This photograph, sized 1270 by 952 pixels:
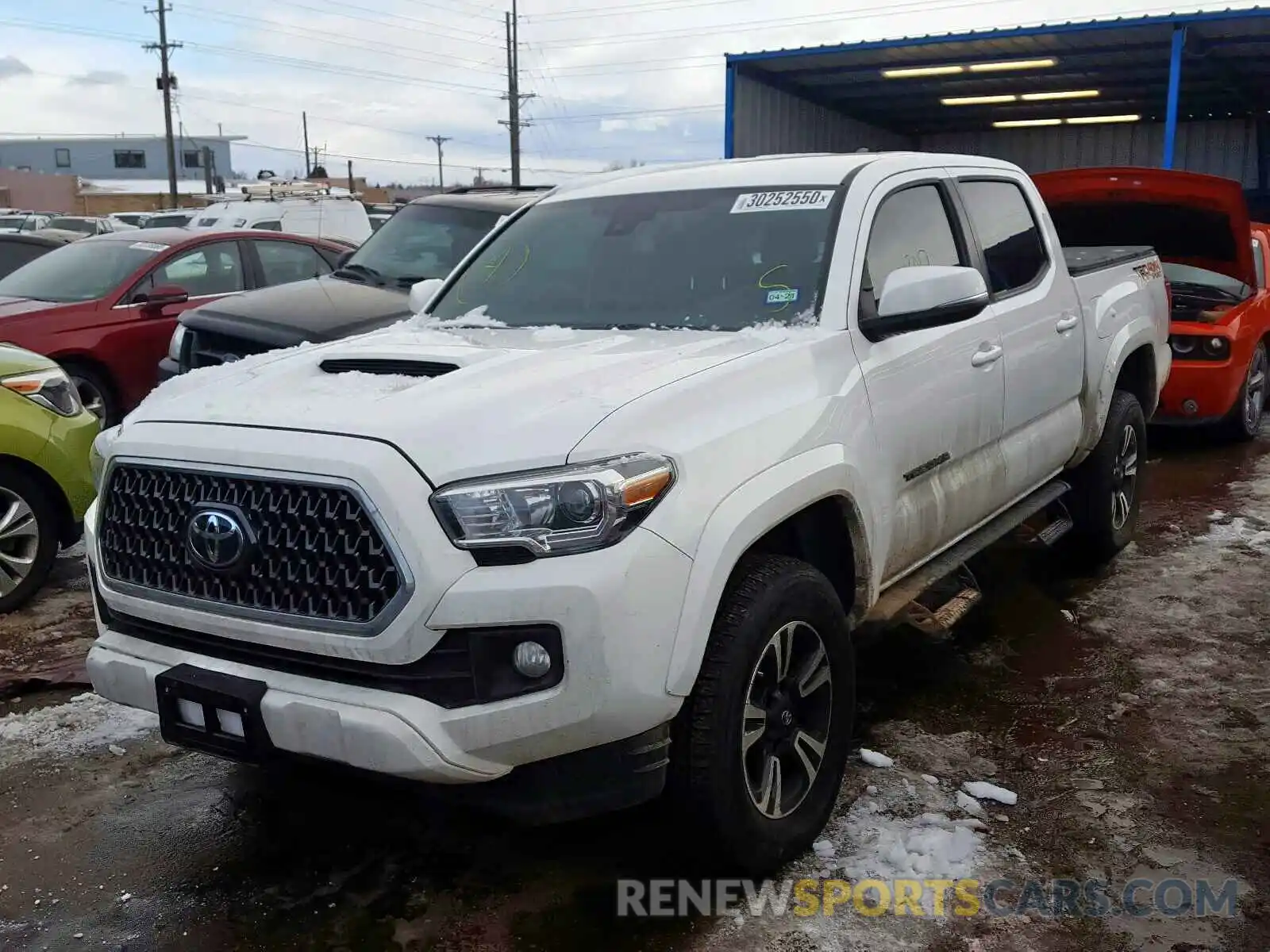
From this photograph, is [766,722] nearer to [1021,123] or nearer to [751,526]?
[751,526]

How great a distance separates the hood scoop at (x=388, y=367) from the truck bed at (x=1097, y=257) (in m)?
3.32

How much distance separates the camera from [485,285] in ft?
14.5

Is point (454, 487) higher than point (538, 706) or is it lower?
higher

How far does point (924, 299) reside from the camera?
3609 millimetres

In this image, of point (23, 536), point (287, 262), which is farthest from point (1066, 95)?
point (23, 536)

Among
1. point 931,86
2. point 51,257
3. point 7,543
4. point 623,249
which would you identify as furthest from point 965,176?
point 931,86

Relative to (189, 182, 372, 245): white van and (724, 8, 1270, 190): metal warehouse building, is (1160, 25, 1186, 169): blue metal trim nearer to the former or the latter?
(724, 8, 1270, 190): metal warehouse building

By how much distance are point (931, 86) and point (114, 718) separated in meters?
16.2

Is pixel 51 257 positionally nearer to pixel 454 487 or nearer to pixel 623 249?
pixel 623 249

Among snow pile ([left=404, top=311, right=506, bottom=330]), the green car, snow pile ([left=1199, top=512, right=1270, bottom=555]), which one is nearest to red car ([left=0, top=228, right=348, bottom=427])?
the green car

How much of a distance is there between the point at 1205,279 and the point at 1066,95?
1046cm

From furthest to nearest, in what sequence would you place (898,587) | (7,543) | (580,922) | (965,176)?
(7,543) < (965,176) < (898,587) < (580,922)

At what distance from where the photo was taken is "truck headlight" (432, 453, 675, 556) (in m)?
2.65

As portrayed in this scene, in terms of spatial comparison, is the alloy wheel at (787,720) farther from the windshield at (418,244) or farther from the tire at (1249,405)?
the tire at (1249,405)
